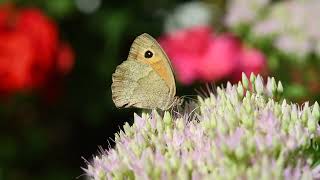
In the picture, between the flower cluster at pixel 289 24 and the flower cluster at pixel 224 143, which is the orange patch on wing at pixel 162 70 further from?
the flower cluster at pixel 289 24

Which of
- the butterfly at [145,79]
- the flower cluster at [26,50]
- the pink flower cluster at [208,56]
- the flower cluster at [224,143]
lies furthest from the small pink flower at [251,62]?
the flower cluster at [224,143]

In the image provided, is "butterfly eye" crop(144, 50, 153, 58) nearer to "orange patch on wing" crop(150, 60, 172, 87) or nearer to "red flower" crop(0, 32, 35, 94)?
"orange patch on wing" crop(150, 60, 172, 87)

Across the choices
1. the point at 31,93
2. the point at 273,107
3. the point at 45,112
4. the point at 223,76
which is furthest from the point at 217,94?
the point at 45,112

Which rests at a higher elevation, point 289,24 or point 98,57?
point 289,24

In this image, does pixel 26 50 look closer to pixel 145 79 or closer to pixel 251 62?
pixel 251 62

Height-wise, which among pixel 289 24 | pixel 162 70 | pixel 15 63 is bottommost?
pixel 15 63

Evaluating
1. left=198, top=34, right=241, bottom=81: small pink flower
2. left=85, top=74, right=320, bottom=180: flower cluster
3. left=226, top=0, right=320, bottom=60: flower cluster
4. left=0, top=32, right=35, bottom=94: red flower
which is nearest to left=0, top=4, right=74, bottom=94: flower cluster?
left=0, top=32, right=35, bottom=94: red flower

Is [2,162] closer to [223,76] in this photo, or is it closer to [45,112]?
[45,112]

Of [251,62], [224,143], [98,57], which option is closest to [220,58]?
[251,62]
